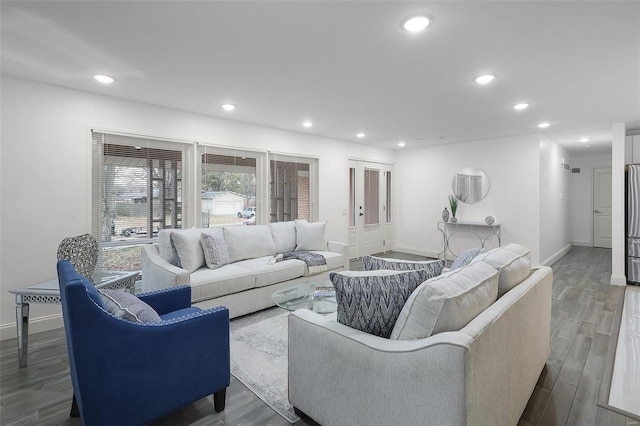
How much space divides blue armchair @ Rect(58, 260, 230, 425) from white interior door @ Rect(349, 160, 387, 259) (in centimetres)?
479

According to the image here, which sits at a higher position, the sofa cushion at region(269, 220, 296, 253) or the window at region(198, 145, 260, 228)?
the window at region(198, 145, 260, 228)

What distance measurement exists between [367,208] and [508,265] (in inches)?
194

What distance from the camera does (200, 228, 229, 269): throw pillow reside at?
11.9ft

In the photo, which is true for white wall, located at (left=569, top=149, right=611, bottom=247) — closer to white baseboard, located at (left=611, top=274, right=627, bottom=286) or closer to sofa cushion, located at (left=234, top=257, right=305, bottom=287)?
white baseboard, located at (left=611, top=274, right=627, bottom=286)

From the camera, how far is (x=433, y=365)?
4.12 feet

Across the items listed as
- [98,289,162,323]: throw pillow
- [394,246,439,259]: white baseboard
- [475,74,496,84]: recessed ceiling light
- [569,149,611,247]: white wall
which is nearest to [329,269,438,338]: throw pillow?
[98,289,162,323]: throw pillow

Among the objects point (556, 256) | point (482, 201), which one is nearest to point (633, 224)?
point (556, 256)

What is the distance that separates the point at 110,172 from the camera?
3.62 m

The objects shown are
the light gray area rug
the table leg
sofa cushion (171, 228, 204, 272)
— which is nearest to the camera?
the light gray area rug

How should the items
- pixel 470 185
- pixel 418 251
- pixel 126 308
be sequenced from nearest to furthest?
pixel 126 308 < pixel 470 185 < pixel 418 251

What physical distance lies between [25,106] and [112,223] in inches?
53.2

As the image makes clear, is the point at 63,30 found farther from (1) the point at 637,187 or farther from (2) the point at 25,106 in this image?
(1) the point at 637,187

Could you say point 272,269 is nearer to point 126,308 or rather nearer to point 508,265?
point 126,308

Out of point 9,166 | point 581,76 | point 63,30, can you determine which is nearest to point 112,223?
point 9,166
